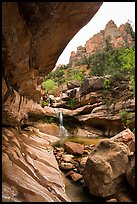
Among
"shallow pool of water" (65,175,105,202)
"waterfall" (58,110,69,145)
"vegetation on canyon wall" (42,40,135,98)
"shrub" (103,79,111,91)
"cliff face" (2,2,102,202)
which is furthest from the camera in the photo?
"shrub" (103,79,111,91)

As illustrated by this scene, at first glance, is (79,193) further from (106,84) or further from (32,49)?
(106,84)

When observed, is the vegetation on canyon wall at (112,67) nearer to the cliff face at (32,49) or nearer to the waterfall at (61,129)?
the waterfall at (61,129)

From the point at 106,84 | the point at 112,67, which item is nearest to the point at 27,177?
the point at 106,84

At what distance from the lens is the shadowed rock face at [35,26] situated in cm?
450

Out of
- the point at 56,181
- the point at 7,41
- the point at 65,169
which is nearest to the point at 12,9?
the point at 7,41

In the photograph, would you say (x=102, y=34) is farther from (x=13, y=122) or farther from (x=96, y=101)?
(x=13, y=122)

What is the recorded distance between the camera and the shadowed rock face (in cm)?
450

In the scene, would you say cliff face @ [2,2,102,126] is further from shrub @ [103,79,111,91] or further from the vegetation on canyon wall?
shrub @ [103,79,111,91]

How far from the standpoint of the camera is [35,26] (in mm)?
5324

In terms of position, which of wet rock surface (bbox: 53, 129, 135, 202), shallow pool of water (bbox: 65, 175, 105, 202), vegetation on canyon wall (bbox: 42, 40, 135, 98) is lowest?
shallow pool of water (bbox: 65, 175, 105, 202)

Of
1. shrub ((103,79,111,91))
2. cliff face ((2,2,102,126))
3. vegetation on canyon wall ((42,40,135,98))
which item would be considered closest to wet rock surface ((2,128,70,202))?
cliff face ((2,2,102,126))

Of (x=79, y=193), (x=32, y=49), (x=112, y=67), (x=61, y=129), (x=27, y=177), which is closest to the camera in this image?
(x=27, y=177)

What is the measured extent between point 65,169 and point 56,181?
9.20 ft

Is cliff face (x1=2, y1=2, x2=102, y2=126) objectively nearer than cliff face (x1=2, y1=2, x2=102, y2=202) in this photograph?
Yes
